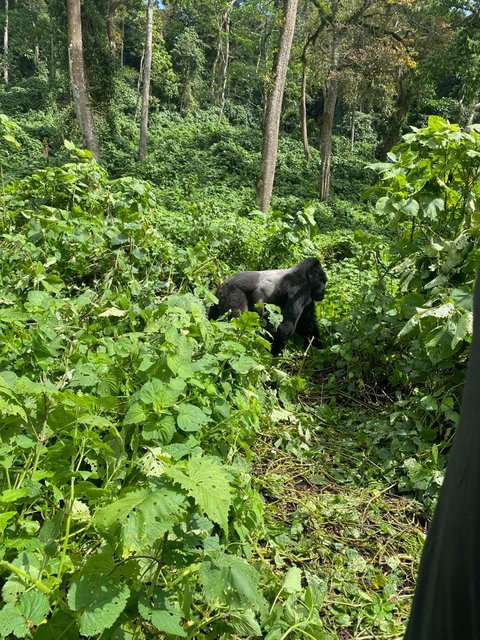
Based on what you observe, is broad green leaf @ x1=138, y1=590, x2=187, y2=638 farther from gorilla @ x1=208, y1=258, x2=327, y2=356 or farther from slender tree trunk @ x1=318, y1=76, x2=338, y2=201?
slender tree trunk @ x1=318, y1=76, x2=338, y2=201

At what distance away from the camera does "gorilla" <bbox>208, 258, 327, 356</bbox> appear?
423cm

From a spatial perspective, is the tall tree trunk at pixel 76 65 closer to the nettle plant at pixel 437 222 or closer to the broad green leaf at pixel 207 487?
the nettle plant at pixel 437 222

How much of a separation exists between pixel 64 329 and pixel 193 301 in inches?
27.0

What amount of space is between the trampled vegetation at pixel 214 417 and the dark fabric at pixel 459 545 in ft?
2.41

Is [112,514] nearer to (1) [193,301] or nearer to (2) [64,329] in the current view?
(2) [64,329]

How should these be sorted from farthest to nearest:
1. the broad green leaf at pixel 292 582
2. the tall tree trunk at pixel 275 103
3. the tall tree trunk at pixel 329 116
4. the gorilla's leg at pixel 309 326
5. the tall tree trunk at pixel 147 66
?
the tall tree trunk at pixel 147 66, the tall tree trunk at pixel 329 116, the tall tree trunk at pixel 275 103, the gorilla's leg at pixel 309 326, the broad green leaf at pixel 292 582

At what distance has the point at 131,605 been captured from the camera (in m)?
1.29

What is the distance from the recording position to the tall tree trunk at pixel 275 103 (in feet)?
28.3

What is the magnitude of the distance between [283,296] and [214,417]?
2.38 m

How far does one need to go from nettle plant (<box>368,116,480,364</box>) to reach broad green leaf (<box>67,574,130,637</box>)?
2264mm

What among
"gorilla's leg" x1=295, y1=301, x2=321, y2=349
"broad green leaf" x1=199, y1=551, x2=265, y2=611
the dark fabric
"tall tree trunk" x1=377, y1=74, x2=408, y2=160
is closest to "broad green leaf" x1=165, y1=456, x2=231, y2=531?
"broad green leaf" x1=199, y1=551, x2=265, y2=611

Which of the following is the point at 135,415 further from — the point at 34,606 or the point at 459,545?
the point at 459,545

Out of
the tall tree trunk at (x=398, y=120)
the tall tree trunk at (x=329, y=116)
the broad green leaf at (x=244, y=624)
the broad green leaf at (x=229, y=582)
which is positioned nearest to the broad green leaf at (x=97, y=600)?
the broad green leaf at (x=229, y=582)

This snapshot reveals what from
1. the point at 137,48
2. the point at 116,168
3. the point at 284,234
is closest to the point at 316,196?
the point at 116,168
